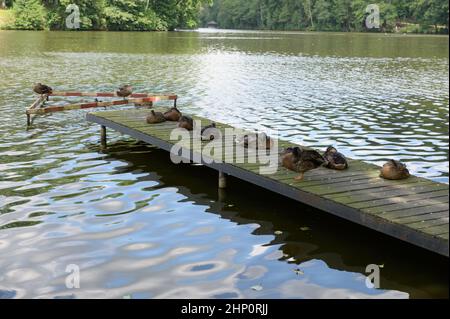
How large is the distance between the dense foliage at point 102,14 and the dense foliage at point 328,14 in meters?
36.5

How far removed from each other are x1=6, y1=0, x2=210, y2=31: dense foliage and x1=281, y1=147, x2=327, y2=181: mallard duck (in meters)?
77.6

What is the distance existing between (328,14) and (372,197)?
120741 mm

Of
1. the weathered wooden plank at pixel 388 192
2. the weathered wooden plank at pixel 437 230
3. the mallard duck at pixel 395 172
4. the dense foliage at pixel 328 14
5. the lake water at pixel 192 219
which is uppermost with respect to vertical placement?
the dense foliage at pixel 328 14

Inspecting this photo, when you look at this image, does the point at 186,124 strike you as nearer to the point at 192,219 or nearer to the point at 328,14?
the point at 192,219

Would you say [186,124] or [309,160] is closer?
[309,160]

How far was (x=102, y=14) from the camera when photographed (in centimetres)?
8550

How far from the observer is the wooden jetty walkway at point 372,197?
279 inches

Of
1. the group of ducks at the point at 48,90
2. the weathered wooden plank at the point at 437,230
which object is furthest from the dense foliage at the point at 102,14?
the weathered wooden plank at the point at 437,230

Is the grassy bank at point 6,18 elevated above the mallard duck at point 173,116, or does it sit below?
above

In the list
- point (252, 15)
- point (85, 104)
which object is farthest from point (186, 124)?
point (252, 15)

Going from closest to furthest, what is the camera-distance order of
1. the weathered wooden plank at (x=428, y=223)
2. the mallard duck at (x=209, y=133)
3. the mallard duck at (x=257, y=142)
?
the weathered wooden plank at (x=428, y=223)
the mallard duck at (x=257, y=142)
the mallard duck at (x=209, y=133)

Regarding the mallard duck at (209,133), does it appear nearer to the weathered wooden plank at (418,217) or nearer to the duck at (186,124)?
the duck at (186,124)
